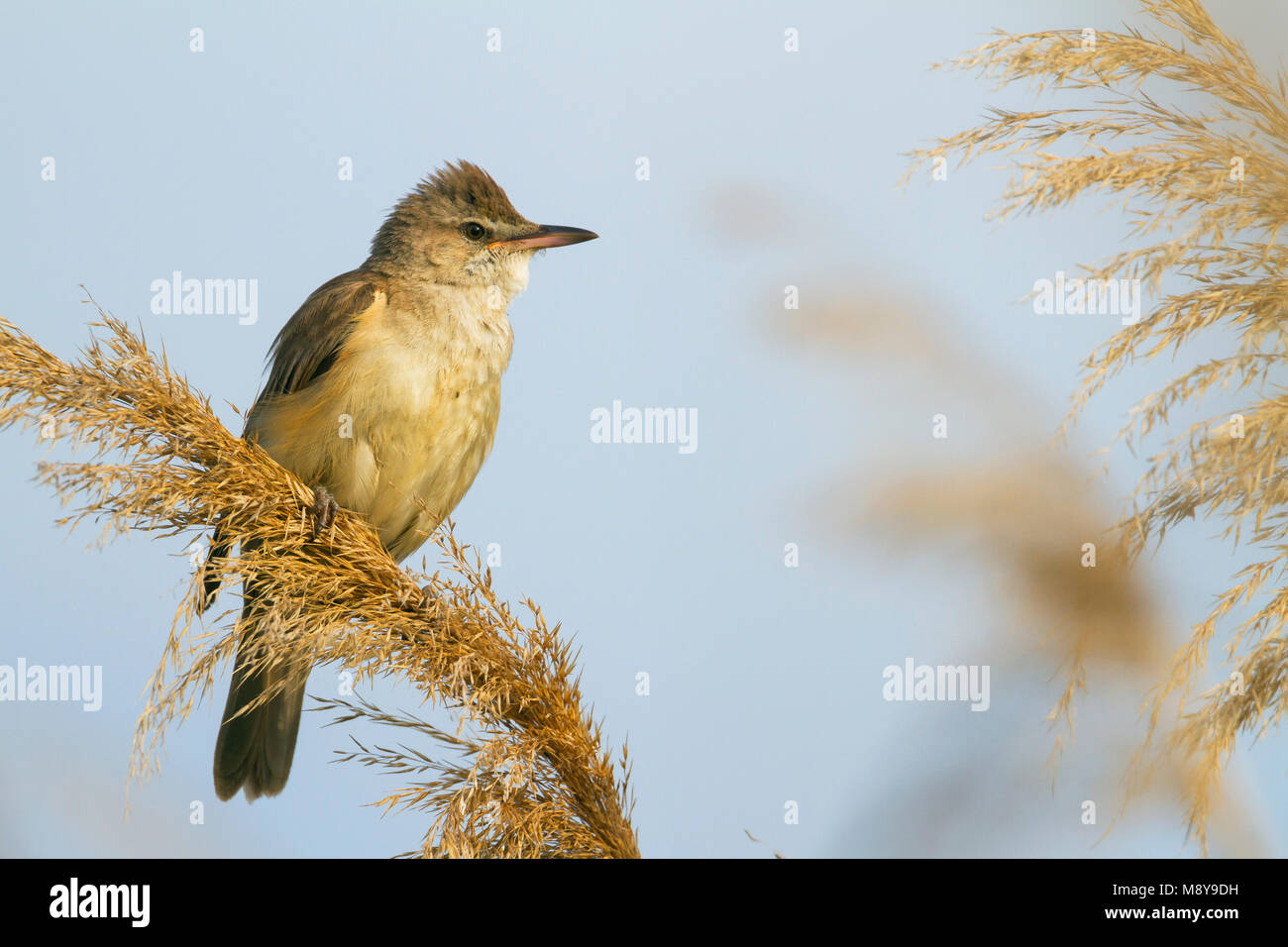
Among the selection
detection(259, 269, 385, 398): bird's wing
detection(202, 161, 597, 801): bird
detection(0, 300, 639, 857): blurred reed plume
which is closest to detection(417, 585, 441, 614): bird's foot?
detection(0, 300, 639, 857): blurred reed plume

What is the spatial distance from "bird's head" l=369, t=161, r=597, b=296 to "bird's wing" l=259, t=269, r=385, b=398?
0.20m

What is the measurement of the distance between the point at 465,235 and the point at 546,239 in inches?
12.0

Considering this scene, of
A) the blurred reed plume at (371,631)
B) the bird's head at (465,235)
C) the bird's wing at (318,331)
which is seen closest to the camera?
the blurred reed plume at (371,631)

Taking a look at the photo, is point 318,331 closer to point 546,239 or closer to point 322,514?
point 546,239

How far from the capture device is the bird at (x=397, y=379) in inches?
136

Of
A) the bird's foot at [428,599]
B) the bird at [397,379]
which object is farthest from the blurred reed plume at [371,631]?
the bird at [397,379]

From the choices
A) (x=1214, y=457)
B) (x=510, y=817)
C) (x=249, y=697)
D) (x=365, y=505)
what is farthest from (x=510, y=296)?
(x=1214, y=457)

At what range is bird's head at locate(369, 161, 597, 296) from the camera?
3936 mm

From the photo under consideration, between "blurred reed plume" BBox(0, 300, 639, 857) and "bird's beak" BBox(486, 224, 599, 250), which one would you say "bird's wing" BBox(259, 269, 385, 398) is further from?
"blurred reed plume" BBox(0, 300, 639, 857)

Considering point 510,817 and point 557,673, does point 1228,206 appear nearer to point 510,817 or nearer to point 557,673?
point 557,673

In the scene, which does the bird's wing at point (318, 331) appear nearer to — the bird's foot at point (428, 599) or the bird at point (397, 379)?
the bird at point (397, 379)

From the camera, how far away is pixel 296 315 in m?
3.90

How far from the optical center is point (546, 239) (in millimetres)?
4023

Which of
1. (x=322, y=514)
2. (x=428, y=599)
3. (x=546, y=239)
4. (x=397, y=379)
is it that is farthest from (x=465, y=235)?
(x=428, y=599)
